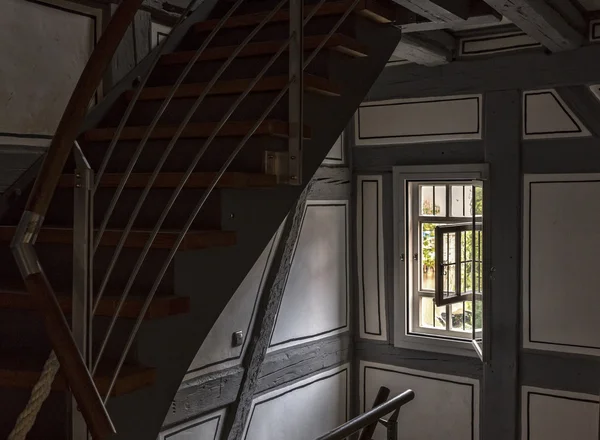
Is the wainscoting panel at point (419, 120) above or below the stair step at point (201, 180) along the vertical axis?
above

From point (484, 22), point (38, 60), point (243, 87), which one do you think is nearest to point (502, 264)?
point (484, 22)

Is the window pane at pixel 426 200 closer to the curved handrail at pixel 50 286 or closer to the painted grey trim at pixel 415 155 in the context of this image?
the painted grey trim at pixel 415 155

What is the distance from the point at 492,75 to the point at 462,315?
200cm

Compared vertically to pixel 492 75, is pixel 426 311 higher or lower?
lower

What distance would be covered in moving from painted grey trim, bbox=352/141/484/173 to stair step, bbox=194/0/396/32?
235 cm

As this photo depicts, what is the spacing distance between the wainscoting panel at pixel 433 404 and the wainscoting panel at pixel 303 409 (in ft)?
0.93

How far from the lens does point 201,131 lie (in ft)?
8.69

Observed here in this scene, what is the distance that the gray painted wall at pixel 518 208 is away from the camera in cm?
498

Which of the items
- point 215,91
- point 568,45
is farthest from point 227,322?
point 568,45

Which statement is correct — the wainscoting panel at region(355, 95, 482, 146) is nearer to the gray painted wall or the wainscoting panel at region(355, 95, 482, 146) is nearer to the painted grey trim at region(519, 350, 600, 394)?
the gray painted wall

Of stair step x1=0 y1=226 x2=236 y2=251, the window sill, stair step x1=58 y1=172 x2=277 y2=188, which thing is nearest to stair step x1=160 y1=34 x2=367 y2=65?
stair step x1=58 y1=172 x2=277 y2=188

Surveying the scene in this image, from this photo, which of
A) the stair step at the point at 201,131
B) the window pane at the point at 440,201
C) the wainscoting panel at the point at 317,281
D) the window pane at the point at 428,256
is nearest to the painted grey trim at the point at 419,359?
the wainscoting panel at the point at 317,281

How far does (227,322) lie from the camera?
4652 mm

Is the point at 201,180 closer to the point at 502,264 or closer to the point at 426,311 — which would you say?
the point at 502,264
